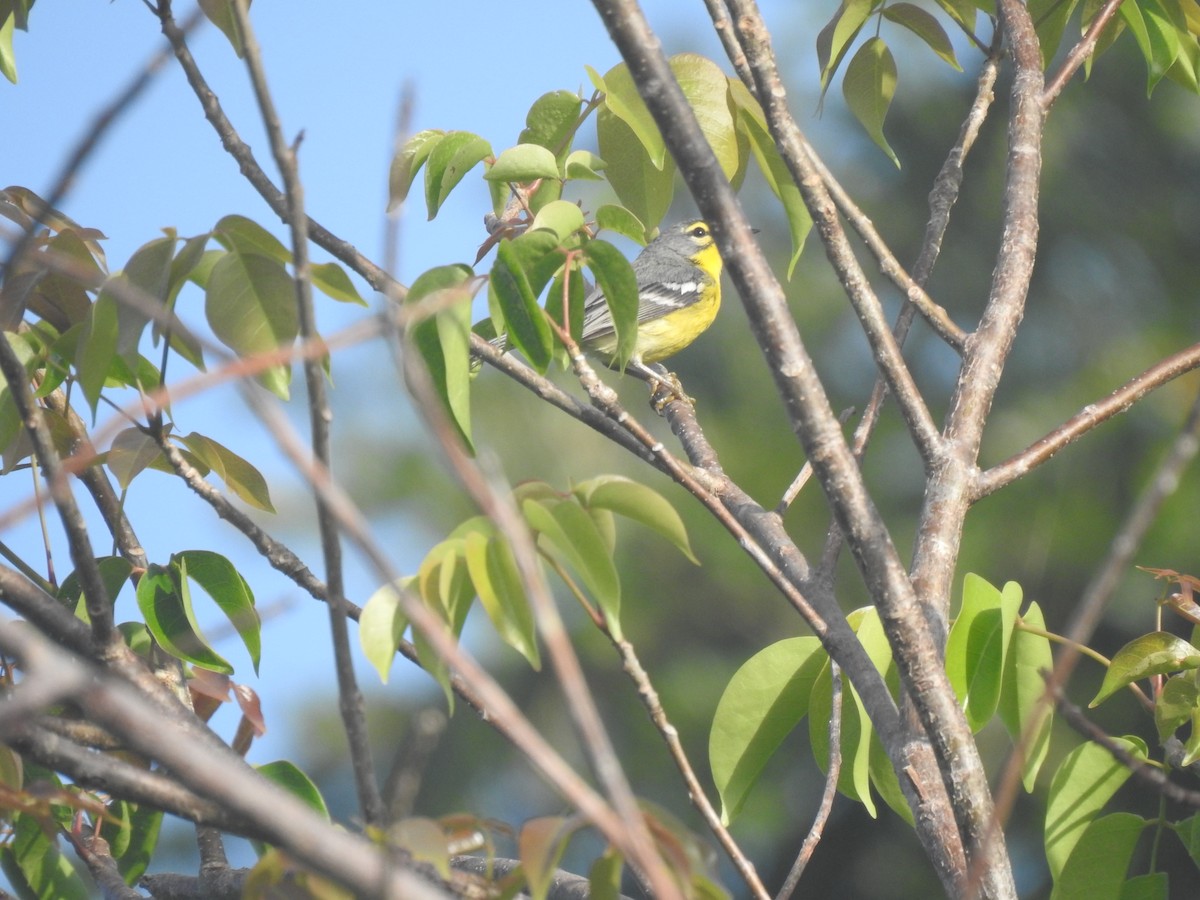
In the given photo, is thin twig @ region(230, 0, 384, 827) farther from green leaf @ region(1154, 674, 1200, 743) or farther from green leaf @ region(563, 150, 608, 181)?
green leaf @ region(563, 150, 608, 181)

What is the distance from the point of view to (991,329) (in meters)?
2.07

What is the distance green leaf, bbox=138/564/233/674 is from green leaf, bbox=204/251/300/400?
431mm

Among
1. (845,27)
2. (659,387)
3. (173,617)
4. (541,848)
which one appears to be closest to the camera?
(541,848)

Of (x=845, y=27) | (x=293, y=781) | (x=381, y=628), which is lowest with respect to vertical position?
(x=293, y=781)

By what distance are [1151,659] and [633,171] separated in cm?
129

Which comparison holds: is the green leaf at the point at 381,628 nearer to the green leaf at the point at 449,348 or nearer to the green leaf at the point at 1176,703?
the green leaf at the point at 449,348

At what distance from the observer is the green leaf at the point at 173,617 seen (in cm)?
167

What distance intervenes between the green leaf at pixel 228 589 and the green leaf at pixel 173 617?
33 millimetres

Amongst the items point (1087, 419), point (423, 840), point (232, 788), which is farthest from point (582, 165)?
point (232, 788)

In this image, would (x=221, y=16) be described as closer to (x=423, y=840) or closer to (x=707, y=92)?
(x=707, y=92)

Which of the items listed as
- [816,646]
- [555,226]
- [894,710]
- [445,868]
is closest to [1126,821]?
[894,710]

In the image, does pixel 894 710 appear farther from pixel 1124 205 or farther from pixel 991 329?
pixel 1124 205

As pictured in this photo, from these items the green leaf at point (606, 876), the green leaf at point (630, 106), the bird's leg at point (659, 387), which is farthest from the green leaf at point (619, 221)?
the bird's leg at point (659, 387)

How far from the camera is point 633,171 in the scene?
225 cm
